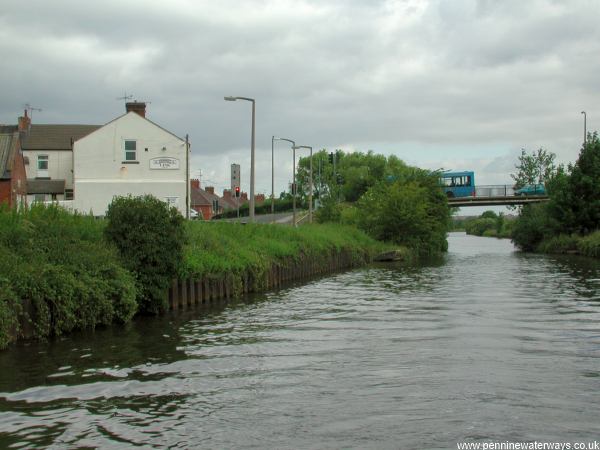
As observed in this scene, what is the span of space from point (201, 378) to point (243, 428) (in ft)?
9.31

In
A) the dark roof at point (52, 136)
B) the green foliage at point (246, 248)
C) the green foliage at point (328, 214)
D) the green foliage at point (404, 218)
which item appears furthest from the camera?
the green foliage at point (328, 214)

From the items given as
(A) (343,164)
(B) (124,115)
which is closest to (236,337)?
(B) (124,115)

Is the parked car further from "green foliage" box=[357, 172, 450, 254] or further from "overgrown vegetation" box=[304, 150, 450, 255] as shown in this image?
"green foliage" box=[357, 172, 450, 254]

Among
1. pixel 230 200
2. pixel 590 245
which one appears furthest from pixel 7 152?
pixel 230 200

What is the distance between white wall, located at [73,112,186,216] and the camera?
5262 centimetres

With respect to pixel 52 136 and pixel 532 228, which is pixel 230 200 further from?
pixel 532 228

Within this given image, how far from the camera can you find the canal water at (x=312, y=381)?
8406 millimetres

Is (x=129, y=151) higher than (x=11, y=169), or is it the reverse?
(x=129, y=151)

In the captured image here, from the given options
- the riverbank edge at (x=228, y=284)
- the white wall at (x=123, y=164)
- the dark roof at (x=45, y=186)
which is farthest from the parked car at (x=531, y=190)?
the dark roof at (x=45, y=186)

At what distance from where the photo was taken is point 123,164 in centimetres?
5303

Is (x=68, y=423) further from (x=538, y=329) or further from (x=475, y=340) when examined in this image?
(x=538, y=329)

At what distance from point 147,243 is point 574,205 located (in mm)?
52950

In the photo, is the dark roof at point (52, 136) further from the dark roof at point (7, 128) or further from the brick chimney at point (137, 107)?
the brick chimney at point (137, 107)

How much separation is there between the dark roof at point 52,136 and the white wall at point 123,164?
11.2m
